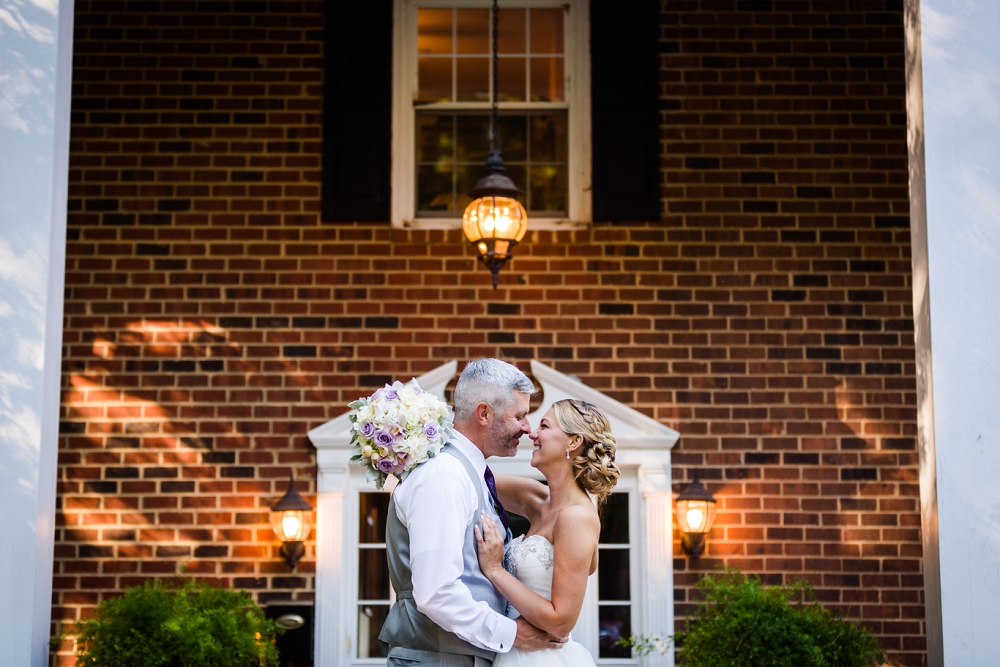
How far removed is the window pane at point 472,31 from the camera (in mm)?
6418

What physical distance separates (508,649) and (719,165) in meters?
3.84

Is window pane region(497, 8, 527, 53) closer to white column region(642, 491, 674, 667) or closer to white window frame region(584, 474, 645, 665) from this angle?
white window frame region(584, 474, 645, 665)

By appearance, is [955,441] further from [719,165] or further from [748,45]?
[748,45]

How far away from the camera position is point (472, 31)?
6.43 metres

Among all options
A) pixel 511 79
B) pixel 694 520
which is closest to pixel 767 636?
pixel 694 520

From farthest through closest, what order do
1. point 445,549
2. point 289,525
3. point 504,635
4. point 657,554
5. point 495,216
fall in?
point 657,554 < point 289,525 < point 495,216 < point 504,635 < point 445,549

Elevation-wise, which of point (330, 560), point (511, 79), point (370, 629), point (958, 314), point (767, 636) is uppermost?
point (511, 79)

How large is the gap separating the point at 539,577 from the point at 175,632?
2.32 m

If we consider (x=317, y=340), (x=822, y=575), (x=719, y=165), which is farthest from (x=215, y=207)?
(x=822, y=575)

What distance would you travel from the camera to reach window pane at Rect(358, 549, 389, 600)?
5949 millimetres

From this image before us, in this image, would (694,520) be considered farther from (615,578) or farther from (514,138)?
(514,138)

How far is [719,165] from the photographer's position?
620 cm

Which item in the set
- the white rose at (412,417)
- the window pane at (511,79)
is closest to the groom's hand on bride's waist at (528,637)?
the white rose at (412,417)

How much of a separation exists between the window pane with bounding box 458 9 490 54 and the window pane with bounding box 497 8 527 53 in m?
0.10
